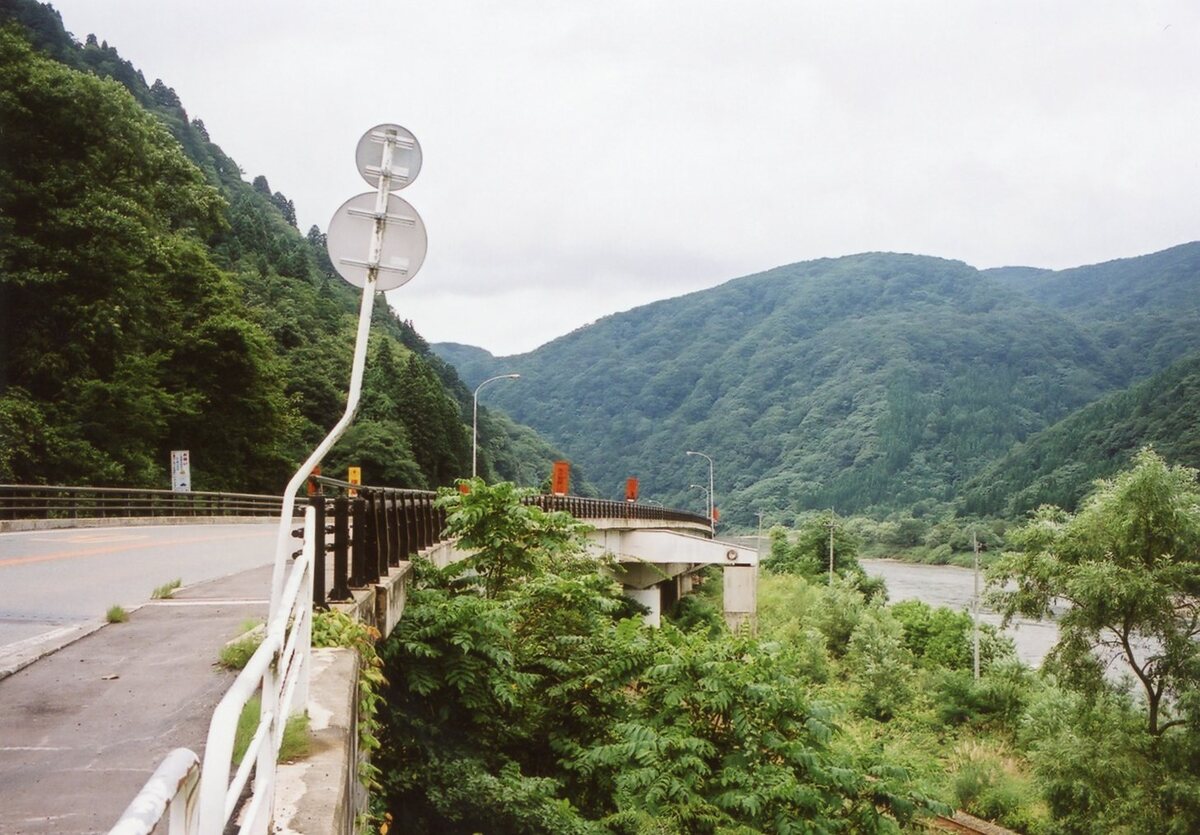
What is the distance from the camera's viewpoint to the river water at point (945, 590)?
210ft

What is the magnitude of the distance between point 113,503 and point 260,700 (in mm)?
30434

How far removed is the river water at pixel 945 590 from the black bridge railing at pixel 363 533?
48.5m

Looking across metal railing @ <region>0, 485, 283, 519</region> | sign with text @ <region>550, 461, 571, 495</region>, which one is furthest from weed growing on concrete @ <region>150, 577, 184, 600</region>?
sign with text @ <region>550, 461, 571, 495</region>

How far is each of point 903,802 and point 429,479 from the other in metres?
64.0

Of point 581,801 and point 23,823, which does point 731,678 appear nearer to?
point 581,801

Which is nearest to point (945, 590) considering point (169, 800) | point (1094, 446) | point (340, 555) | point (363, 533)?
point (1094, 446)

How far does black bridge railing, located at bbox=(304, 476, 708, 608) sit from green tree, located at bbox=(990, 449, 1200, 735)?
17.4 metres

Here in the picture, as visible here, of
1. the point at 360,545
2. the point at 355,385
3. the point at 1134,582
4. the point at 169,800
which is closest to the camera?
the point at 169,800

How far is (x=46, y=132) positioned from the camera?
101 feet

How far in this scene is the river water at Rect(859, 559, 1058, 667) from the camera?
6412 cm

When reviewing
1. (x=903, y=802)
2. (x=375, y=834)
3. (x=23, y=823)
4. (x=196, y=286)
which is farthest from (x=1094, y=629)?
(x=196, y=286)

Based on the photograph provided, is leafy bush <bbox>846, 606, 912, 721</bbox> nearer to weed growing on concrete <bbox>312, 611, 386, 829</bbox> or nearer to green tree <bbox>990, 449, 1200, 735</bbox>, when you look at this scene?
green tree <bbox>990, 449, 1200, 735</bbox>

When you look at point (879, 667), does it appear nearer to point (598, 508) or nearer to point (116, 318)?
point (598, 508)

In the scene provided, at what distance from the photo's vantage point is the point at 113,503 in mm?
31156
